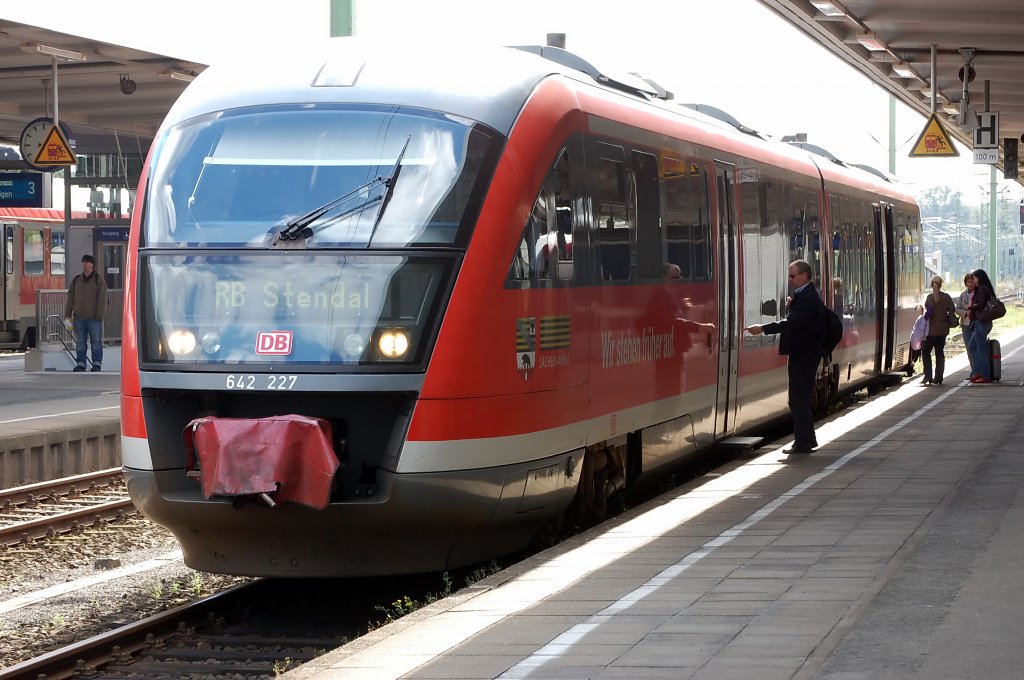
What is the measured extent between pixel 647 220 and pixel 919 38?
1185 cm

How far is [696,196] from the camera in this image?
12.5 metres

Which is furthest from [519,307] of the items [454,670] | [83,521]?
[83,521]

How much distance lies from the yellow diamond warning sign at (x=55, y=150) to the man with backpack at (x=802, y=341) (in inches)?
438

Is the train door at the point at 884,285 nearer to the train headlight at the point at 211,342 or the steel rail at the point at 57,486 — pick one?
the steel rail at the point at 57,486

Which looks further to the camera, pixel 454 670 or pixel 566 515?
pixel 566 515

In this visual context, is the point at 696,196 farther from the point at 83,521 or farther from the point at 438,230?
the point at 83,521

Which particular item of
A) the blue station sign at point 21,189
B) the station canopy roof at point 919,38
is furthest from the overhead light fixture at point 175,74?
the station canopy roof at point 919,38

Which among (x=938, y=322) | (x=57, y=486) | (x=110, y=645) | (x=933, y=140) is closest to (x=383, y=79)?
(x=110, y=645)

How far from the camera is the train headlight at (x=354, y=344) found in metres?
8.27

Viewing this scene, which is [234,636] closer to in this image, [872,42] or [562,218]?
[562,218]

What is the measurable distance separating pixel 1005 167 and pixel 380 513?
24.1 m

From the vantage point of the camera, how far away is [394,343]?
828 centimetres

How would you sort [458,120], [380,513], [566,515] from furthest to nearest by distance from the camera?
[566,515] → [458,120] → [380,513]

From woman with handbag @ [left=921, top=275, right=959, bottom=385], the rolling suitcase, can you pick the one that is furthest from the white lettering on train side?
the rolling suitcase
